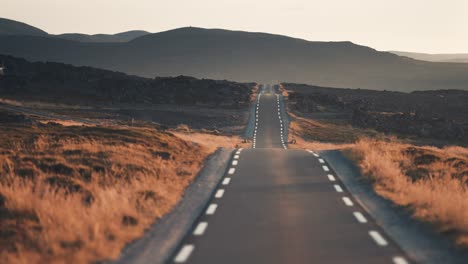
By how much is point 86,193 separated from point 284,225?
5378 mm

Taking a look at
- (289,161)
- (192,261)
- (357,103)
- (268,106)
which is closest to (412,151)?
(289,161)

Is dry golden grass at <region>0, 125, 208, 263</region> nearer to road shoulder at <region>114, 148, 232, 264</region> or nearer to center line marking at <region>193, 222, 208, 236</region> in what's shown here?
road shoulder at <region>114, 148, 232, 264</region>

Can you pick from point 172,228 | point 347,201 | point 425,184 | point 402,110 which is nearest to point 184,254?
point 172,228

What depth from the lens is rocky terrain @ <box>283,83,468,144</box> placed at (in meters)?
79.5

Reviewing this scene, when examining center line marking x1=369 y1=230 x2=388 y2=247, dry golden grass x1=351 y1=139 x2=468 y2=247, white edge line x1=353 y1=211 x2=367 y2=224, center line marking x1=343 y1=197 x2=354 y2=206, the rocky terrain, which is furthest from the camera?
the rocky terrain

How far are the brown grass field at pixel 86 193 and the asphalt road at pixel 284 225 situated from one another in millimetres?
1219

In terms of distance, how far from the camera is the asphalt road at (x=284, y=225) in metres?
9.41

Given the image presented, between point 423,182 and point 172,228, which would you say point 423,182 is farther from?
point 172,228

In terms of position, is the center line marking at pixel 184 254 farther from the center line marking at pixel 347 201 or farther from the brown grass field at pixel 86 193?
the center line marking at pixel 347 201

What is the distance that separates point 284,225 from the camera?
1179 centimetres

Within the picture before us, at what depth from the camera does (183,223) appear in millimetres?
11758

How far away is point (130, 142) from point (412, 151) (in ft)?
41.3

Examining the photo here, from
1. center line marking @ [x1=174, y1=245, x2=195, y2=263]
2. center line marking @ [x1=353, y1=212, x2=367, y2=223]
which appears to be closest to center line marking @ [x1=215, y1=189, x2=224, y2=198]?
center line marking @ [x1=353, y1=212, x2=367, y2=223]

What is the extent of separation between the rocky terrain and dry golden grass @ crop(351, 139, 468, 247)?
2148 inches
